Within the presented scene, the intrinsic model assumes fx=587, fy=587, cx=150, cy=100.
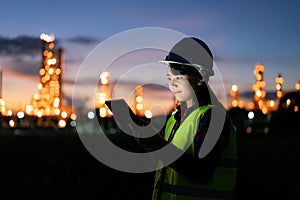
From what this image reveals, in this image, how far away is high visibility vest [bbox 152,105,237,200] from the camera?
3057 millimetres

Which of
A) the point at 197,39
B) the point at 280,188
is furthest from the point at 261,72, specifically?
the point at 197,39

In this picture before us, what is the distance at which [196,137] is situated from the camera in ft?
9.78

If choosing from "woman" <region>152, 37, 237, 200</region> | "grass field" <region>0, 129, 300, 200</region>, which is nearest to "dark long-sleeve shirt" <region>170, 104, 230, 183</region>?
"woman" <region>152, 37, 237, 200</region>

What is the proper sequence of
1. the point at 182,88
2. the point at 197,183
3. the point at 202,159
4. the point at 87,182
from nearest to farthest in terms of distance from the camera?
the point at 202,159 → the point at 197,183 → the point at 182,88 → the point at 87,182

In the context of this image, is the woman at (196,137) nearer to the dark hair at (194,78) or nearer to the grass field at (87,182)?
the dark hair at (194,78)

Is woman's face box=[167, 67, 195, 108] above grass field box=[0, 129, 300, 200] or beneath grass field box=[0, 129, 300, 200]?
above

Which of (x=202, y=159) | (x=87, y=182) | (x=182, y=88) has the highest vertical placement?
(x=182, y=88)

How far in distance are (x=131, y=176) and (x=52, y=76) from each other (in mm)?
46431

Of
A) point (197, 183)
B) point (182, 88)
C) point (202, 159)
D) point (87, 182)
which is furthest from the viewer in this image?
point (87, 182)

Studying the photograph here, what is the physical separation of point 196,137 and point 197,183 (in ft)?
0.83

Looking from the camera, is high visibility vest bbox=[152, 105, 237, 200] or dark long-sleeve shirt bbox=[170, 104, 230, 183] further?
high visibility vest bbox=[152, 105, 237, 200]

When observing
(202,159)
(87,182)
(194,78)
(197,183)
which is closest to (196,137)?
(202,159)

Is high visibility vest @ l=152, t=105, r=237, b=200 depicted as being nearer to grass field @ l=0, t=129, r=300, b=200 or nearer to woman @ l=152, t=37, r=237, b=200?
woman @ l=152, t=37, r=237, b=200

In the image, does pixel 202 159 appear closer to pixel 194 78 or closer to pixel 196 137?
pixel 196 137
